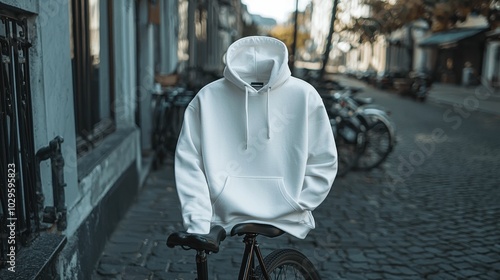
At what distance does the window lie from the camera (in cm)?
471

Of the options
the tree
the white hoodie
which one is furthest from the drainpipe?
the tree

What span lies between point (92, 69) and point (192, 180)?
334 centimetres

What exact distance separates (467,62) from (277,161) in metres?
34.3

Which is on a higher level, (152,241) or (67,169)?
(67,169)

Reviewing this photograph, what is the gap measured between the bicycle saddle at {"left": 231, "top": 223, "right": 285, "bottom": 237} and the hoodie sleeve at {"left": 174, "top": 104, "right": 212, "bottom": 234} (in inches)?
5.1

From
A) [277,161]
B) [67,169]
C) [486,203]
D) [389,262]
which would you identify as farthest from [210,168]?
[486,203]

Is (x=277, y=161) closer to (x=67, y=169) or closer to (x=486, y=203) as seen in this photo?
(x=67, y=169)

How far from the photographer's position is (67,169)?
3533 mm

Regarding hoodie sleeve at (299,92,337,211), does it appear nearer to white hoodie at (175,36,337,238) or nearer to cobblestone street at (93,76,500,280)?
white hoodie at (175,36,337,238)

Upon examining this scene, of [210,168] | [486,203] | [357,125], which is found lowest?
[486,203]

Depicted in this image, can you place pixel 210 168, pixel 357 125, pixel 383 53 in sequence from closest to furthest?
pixel 210 168
pixel 357 125
pixel 383 53

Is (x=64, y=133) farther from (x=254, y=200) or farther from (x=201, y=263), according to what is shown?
(x=201, y=263)

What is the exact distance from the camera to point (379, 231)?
5.33 m

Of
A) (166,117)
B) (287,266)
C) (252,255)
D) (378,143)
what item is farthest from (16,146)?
(378,143)
